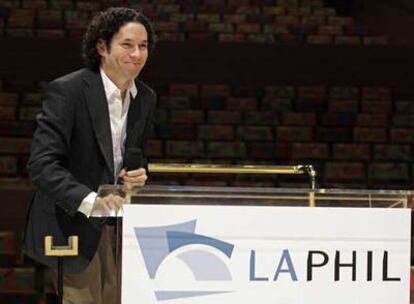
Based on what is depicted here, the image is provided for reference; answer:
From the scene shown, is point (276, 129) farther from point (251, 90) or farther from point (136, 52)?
point (136, 52)

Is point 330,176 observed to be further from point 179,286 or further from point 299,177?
point 179,286

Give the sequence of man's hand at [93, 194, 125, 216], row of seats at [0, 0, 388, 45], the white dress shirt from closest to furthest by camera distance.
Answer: man's hand at [93, 194, 125, 216]
the white dress shirt
row of seats at [0, 0, 388, 45]

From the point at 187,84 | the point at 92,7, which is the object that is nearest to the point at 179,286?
the point at 187,84

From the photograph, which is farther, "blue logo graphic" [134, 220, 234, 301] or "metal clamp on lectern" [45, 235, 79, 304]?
"metal clamp on lectern" [45, 235, 79, 304]

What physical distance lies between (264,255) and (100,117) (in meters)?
0.36

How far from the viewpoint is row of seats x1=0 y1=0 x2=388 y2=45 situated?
4.93m

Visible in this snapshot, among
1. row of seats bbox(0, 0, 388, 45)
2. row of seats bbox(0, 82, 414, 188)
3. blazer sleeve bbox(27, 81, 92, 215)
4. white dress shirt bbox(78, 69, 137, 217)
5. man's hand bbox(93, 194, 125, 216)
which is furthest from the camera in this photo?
row of seats bbox(0, 0, 388, 45)

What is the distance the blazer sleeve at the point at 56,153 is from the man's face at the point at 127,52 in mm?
92

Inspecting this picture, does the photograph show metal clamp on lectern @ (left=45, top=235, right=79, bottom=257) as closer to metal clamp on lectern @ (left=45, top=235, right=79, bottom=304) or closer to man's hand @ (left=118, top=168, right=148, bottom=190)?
metal clamp on lectern @ (left=45, top=235, right=79, bottom=304)

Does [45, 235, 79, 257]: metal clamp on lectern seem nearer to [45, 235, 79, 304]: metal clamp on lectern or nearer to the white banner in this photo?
[45, 235, 79, 304]: metal clamp on lectern

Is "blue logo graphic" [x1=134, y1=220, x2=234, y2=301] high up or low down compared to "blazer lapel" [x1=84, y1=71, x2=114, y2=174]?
down

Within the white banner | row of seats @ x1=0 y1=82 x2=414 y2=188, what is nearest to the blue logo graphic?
the white banner

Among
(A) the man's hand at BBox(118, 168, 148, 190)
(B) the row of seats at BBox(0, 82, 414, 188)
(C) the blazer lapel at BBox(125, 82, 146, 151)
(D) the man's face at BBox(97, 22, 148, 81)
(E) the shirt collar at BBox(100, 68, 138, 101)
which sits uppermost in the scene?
(D) the man's face at BBox(97, 22, 148, 81)

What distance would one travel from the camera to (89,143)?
1.40 m
